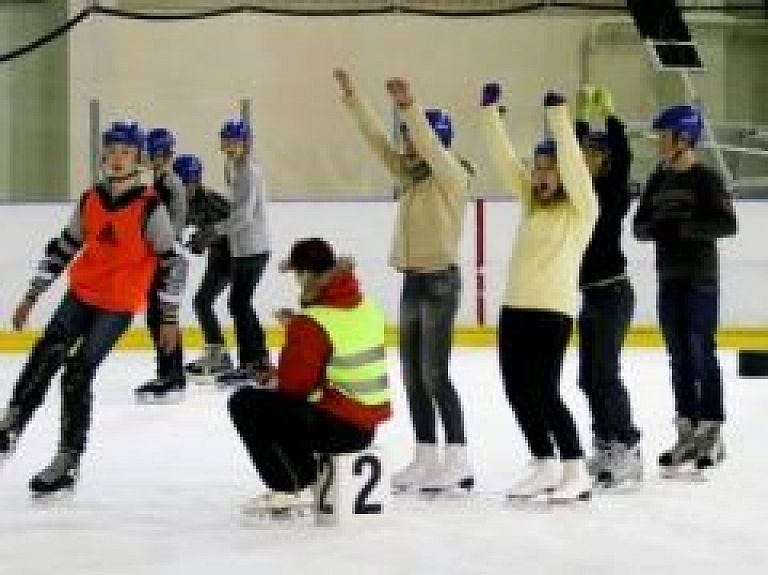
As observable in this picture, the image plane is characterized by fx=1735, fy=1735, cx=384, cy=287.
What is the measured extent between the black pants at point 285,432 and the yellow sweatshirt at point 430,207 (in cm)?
74

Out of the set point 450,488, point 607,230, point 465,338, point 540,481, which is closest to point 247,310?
point 465,338

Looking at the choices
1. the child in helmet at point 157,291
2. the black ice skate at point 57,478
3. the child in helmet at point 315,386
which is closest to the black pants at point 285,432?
the child in helmet at point 315,386

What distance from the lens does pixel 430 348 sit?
5.52 meters

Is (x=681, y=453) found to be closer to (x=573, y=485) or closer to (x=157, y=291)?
(x=573, y=485)

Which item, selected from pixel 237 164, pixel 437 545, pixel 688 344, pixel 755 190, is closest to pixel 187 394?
pixel 237 164

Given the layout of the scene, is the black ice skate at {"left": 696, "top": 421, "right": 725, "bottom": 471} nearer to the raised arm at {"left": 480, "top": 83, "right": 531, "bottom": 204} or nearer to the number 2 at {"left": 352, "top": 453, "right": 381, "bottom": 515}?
the raised arm at {"left": 480, "top": 83, "right": 531, "bottom": 204}

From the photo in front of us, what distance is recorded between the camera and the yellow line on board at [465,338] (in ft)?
34.1

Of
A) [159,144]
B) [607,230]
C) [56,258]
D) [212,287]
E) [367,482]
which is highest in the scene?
[159,144]

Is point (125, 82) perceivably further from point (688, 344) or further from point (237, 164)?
point (688, 344)

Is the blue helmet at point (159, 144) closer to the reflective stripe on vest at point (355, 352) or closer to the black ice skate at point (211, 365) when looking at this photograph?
the black ice skate at point (211, 365)

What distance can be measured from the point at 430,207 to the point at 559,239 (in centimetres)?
45

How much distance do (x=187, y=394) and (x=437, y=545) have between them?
12.2ft

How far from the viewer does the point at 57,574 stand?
430cm

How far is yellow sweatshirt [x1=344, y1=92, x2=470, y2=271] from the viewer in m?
5.43
